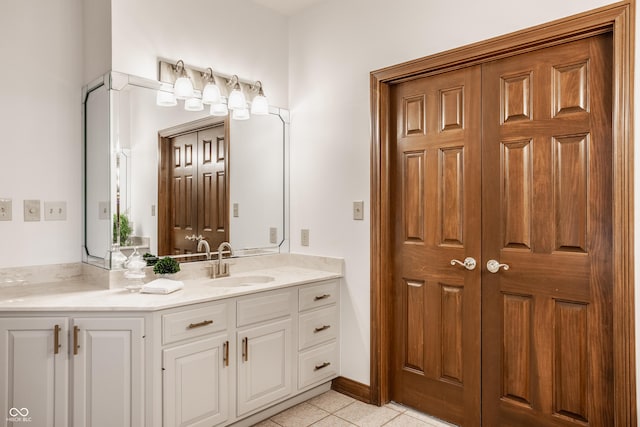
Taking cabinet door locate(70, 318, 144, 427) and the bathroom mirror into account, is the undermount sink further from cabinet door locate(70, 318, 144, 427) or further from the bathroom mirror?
cabinet door locate(70, 318, 144, 427)

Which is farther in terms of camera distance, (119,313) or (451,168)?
(451,168)

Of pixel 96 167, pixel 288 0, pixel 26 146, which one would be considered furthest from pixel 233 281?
pixel 288 0

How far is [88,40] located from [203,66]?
0.66m

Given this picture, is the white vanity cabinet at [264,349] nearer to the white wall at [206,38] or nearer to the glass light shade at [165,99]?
the glass light shade at [165,99]

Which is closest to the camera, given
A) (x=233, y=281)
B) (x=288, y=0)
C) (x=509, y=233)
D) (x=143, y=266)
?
(x=509, y=233)

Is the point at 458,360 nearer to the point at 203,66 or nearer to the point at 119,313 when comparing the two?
the point at 119,313

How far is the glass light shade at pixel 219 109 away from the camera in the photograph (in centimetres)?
280

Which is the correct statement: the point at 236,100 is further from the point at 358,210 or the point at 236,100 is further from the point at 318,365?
the point at 318,365

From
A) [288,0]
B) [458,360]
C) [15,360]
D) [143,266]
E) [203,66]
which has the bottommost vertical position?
[458,360]

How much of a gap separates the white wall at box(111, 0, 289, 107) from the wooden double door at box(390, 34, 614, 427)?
1.02m

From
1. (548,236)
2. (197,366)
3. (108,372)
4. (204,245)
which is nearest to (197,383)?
(197,366)

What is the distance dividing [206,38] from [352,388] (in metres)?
2.48

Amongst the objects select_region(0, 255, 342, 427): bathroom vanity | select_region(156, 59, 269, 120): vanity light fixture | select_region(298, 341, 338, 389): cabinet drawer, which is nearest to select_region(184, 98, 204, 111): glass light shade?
select_region(156, 59, 269, 120): vanity light fixture

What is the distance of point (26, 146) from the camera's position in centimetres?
236
